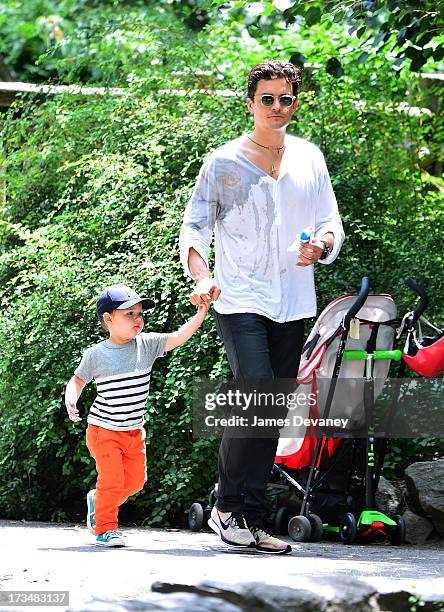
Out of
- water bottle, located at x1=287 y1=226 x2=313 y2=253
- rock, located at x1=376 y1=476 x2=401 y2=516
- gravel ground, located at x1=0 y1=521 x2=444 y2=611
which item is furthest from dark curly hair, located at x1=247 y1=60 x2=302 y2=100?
rock, located at x1=376 y1=476 x2=401 y2=516

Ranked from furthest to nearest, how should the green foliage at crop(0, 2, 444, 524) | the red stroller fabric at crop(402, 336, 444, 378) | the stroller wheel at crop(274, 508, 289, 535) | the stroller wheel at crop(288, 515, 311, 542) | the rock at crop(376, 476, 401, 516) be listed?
the green foliage at crop(0, 2, 444, 524) < the rock at crop(376, 476, 401, 516) < the stroller wheel at crop(274, 508, 289, 535) < the stroller wheel at crop(288, 515, 311, 542) < the red stroller fabric at crop(402, 336, 444, 378)

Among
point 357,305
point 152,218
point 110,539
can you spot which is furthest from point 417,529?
point 152,218

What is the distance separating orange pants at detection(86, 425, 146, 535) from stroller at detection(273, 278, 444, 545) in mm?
976

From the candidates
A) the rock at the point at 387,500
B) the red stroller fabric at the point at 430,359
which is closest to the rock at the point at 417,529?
the rock at the point at 387,500

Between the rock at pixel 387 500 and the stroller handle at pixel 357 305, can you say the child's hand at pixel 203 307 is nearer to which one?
the stroller handle at pixel 357 305

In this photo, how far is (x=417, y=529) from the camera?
631cm

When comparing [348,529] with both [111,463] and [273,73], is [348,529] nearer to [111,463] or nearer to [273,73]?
[111,463]

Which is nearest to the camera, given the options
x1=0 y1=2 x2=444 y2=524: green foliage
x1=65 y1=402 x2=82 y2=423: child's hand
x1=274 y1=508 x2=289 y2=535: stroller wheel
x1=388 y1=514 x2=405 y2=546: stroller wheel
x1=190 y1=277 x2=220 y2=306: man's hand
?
x1=190 y1=277 x2=220 y2=306: man's hand

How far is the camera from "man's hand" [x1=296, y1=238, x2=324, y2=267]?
4781 millimetres

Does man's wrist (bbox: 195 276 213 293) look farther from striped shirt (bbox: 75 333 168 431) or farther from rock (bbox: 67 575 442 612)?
rock (bbox: 67 575 442 612)

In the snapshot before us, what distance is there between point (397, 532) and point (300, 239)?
1923 millimetres

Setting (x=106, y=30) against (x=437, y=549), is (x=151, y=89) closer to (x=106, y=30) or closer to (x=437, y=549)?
(x=106, y=30)

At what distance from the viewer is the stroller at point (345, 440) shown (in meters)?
5.89

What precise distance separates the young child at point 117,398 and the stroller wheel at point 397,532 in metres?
1.39
